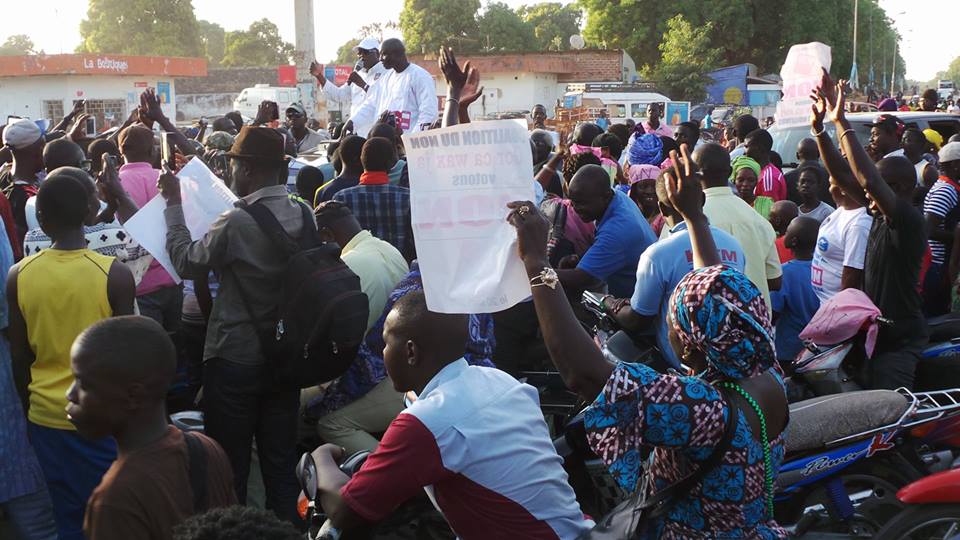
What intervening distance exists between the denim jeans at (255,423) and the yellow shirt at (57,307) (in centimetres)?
70

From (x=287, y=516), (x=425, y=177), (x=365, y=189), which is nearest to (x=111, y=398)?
(x=425, y=177)

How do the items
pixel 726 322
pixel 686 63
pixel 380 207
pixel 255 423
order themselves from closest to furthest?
pixel 726 322 → pixel 255 423 → pixel 380 207 → pixel 686 63

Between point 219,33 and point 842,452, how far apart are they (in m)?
111

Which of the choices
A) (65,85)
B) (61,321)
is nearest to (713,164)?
(61,321)

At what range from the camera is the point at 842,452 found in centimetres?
404

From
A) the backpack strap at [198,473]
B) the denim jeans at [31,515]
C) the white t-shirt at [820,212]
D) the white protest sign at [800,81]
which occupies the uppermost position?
the white protest sign at [800,81]

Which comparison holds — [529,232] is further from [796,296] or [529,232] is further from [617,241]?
[796,296]

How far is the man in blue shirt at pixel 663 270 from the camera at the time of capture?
13.2ft

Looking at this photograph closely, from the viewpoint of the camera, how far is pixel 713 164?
16.3 feet

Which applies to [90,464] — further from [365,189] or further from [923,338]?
[923,338]

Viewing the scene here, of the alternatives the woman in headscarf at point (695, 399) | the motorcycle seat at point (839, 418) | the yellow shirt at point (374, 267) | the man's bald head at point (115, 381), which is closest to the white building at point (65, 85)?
the yellow shirt at point (374, 267)

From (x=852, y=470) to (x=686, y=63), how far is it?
1644 inches

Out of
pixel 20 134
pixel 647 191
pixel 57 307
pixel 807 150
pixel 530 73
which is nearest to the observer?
pixel 57 307

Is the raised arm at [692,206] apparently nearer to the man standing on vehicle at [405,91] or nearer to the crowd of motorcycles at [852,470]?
the crowd of motorcycles at [852,470]
